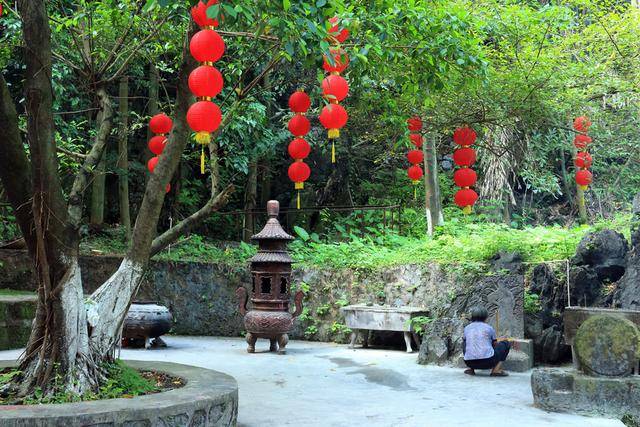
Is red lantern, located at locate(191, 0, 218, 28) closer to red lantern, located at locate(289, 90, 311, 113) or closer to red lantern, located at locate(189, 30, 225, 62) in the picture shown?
red lantern, located at locate(189, 30, 225, 62)

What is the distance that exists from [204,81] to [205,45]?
29 cm

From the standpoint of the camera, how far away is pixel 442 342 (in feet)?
32.3

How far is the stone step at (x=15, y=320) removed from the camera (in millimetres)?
11188

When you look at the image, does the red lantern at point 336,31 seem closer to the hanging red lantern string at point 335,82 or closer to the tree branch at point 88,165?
the hanging red lantern string at point 335,82

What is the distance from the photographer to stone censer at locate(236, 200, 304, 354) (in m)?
11.0

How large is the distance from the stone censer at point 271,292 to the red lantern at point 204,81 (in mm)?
5631

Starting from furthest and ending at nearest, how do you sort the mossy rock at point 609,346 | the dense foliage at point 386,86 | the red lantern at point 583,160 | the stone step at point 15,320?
the stone step at point 15,320 < the red lantern at point 583,160 < the dense foliage at point 386,86 < the mossy rock at point 609,346

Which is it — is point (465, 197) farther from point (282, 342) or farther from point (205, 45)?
point (205, 45)

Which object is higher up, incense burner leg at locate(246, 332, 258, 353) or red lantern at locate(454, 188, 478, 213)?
red lantern at locate(454, 188, 478, 213)

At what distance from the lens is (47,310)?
5.39m

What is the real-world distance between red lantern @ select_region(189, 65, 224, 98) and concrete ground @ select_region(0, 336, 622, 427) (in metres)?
2.73

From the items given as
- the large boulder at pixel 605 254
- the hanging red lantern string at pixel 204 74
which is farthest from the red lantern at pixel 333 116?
the large boulder at pixel 605 254

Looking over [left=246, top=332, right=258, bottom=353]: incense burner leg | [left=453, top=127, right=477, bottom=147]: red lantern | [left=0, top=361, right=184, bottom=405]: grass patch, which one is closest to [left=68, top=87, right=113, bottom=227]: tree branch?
[left=0, top=361, right=184, bottom=405]: grass patch

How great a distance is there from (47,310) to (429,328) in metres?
5.95
